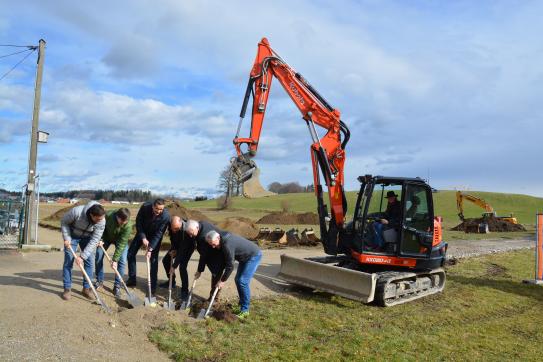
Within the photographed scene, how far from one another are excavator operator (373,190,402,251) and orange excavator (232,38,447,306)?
0.07 feet

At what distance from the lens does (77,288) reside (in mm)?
8555

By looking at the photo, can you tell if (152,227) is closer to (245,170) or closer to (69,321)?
(69,321)

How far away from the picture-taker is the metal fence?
14.7 metres

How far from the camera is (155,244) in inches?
337

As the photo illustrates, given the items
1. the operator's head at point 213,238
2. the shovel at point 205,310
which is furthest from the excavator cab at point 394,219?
the operator's head at point 213,238

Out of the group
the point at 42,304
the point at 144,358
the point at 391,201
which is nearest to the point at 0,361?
the point at 144,358

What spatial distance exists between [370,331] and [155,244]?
3.90 meters

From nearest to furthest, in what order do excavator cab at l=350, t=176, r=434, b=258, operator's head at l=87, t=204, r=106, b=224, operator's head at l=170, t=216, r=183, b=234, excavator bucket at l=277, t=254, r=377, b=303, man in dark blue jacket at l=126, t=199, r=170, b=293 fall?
operator's head at l=87, t=204, r=106, b=224
operator's head at l=170, t=216, r=183, b=234
man in dark blue jacket at l=126, t=199, r=170, b=293
excavator bucket at l=277, t=254, r=377, b=303
excavator cab at l=350, t=176, r=434, b=258

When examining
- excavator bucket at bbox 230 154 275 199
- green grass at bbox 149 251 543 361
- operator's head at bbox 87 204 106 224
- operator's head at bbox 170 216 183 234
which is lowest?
green grass at bbox 149 251 543 361

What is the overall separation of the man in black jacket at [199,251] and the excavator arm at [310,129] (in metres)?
3.48

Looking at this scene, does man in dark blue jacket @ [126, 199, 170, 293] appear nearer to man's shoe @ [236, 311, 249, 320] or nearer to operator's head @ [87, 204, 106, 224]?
operator's head @ [87, 204, 106, 224]

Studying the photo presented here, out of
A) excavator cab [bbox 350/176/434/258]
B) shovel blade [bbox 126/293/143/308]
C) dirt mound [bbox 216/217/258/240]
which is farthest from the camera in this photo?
dirt mound [bbox 216/217/258/240]

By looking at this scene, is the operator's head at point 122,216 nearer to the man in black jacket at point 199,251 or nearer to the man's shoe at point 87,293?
the man in black jacket at point 199,251

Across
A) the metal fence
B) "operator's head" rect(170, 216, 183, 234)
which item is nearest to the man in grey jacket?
"operator's head" rect(170, 216, 183, 234)
